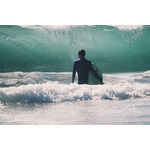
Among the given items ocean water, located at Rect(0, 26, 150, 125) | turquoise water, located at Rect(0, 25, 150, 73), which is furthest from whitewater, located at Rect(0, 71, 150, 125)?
turquoise water, located at Rect(0, 25, 150, 73)

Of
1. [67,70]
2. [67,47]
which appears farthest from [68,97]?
[67,47]

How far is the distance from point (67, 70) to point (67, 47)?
0.86ft

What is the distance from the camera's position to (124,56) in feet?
16.2

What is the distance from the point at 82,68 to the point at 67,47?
11.6 inches

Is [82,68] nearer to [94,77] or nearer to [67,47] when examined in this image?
[94,77]

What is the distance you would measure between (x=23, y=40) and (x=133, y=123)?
150 centimetres

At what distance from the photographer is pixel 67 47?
4887 mm

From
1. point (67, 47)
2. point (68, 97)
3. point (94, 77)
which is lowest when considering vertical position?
point (68, 97)

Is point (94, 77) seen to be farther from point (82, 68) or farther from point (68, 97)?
point (68, 97)

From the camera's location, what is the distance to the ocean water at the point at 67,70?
474cm

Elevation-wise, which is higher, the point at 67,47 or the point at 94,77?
the point at 67,47

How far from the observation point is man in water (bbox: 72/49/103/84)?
4.80 meters
